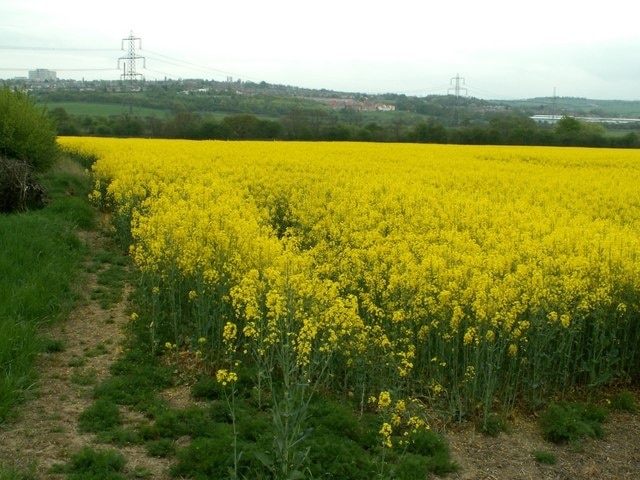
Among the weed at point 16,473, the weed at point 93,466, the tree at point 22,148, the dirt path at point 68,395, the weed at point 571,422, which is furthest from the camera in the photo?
the tree at point 22,148

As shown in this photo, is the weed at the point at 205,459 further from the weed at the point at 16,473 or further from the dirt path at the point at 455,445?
the weed at the point at 16,473

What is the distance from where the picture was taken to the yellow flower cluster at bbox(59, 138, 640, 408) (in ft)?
21.8

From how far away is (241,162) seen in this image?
845 inches

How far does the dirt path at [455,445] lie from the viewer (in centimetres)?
553

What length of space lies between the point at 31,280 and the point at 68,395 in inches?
126

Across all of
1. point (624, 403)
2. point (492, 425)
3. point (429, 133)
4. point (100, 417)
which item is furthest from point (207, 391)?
point (429, 133)

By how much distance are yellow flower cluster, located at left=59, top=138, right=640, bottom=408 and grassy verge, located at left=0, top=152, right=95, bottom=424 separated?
136 centimetres

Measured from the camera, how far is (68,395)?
6.75m

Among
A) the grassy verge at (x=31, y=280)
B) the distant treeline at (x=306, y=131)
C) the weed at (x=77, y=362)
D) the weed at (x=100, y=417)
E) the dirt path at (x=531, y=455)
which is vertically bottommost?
the dirt path at (x=531, y=455)

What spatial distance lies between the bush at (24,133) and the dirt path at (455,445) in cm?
1352

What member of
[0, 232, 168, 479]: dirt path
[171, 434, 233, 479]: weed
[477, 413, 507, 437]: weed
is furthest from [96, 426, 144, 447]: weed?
[477, 413, 507, 437]: weed

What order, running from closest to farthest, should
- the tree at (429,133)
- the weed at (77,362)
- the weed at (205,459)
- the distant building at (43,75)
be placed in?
the weed at (205,459), the weed at (77,362), the tree at (429,133), the distant building at (43,75)

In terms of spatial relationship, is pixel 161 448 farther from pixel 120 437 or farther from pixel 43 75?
pixel 43 75

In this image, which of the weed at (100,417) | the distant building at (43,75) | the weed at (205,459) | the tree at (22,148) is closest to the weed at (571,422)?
the weed at (205,459)
